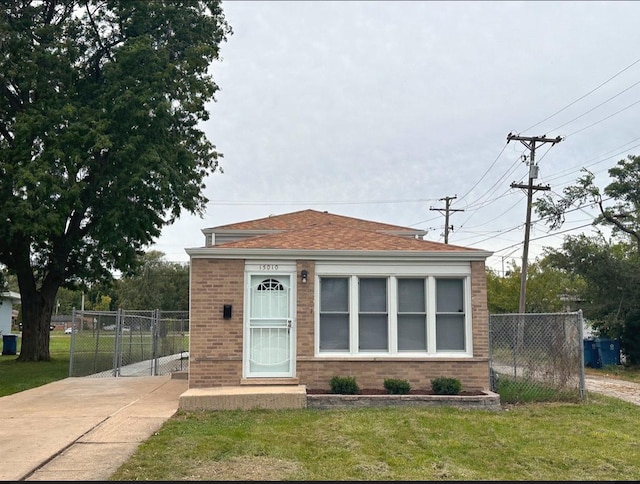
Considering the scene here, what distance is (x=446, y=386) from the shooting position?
1038 cm

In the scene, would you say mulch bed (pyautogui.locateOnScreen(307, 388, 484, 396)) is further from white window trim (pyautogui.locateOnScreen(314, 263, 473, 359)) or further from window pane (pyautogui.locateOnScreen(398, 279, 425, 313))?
window pane (pyautogui.locateOnScreen(398, 279, 425, 313))

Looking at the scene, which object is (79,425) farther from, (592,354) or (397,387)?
(592,354)

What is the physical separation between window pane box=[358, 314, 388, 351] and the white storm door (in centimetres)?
130

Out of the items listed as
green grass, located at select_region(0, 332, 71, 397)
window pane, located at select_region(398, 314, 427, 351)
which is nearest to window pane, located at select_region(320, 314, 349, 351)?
window pane, located at select_region(398, 314, 427, 351)

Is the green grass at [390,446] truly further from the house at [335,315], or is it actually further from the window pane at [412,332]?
the window pane at [412,332]

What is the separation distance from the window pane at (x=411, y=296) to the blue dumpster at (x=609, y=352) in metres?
13.1

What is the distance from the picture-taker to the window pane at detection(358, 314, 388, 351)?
1102 centimetres

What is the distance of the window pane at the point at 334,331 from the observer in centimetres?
1099

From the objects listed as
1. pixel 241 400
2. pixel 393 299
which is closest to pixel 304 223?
pixel 393 299

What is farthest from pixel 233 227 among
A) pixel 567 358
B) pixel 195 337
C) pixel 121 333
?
pixel 567 358

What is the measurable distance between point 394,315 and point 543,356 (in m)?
3.03

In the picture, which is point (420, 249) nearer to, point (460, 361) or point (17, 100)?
point (460, 361)

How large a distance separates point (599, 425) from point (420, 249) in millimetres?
4106

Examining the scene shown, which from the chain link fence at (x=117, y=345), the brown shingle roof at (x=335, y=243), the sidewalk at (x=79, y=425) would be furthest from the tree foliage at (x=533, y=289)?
the sidewalk at (x=79, y=425)
